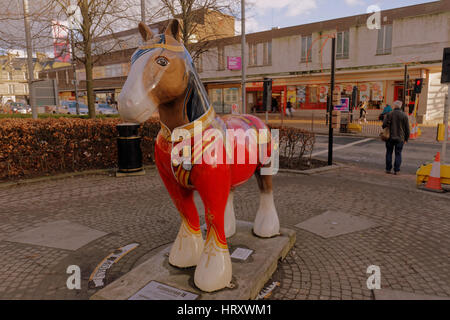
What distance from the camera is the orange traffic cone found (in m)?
6.87

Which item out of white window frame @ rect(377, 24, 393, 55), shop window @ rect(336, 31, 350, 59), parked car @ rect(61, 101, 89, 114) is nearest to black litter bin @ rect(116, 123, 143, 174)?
white window frame @ rect(377, 24, 393, 55)

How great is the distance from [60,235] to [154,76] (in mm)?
3366

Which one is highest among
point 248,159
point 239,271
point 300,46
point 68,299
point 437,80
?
point 300,46

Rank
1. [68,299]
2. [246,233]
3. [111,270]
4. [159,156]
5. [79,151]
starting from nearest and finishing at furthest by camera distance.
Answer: [159,156] < [68,299] < [111,270] < [246,233] < [79,151]

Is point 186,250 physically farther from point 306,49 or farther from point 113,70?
point 113,70

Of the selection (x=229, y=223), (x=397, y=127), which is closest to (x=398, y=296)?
(x=229, y=223)

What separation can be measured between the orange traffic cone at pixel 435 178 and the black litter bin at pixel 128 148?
273 inches

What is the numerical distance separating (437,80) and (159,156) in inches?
1115

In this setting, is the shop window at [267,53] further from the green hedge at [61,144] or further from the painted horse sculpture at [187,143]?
the painted horse sculpture at [187,143]

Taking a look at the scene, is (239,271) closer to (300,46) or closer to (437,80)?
(437,80)

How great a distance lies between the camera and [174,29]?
96.4 inches

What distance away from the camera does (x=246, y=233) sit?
4020mm

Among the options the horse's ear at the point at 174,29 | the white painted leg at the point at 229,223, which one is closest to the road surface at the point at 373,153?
the white painted leg at the point at 229,223

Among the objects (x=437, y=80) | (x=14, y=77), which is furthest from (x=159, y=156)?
(x=14, y=77)
